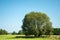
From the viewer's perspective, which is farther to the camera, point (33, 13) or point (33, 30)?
point (33, 13)

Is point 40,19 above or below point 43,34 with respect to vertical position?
above

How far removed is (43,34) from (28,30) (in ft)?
16.8

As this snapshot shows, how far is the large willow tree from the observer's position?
5041 cm

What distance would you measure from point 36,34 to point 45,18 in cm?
620

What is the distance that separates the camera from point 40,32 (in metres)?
50.7

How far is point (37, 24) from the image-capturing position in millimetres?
51219

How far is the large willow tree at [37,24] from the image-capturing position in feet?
165

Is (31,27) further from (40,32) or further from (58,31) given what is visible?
(58,31)

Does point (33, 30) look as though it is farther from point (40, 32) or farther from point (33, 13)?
point (33, 13)

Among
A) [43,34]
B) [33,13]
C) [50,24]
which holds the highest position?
[33,13]

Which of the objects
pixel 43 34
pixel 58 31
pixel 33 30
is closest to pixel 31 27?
pixel 33 30

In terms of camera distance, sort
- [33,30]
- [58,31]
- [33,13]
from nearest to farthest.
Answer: [33,30], [33,13], [58,31]

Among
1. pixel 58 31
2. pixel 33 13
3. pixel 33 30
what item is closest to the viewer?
pixel 33 30

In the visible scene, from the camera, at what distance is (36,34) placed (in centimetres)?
5038
